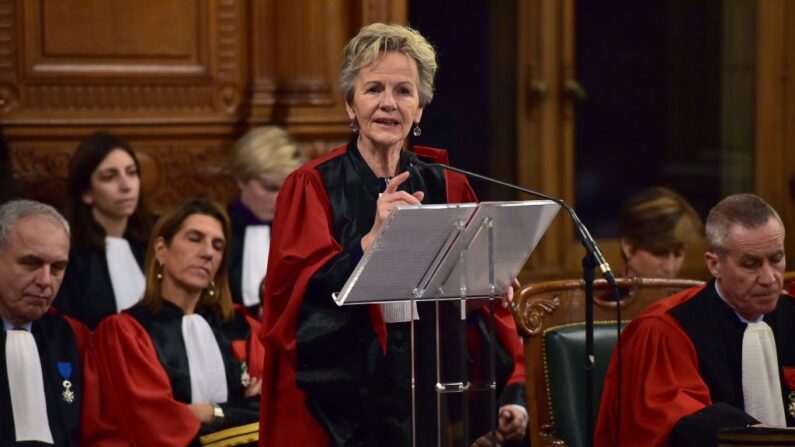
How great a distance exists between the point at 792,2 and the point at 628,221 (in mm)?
2665

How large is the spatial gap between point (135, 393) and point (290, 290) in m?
1.26

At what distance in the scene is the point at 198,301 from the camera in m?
4.92

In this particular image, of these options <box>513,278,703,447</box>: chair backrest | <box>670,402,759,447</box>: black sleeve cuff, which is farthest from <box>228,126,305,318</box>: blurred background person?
<box>670,402,759,447</box>: black sleeve cuff

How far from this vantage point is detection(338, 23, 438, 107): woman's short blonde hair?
11.7 ft

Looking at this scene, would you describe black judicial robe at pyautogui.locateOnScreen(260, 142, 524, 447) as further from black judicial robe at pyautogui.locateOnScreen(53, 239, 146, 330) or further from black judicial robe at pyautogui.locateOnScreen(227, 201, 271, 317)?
black judicial robe at pyautogui.locateOnScreen(227, 201, 271, 317)

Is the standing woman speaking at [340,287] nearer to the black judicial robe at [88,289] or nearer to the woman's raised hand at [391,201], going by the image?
the woman's raised hand at [391,201]

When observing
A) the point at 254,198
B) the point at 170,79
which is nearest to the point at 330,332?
the point at 254,198

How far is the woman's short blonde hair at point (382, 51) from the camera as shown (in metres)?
3.55

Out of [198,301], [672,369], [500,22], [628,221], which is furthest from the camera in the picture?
[500,22]

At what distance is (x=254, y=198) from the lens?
6.03 meters

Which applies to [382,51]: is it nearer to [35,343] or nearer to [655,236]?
[35,343]

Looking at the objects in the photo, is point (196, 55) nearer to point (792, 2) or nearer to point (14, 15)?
point (14, 15)

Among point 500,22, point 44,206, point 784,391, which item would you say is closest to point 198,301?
point 44,206

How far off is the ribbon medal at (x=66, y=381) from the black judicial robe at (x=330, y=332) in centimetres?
109
